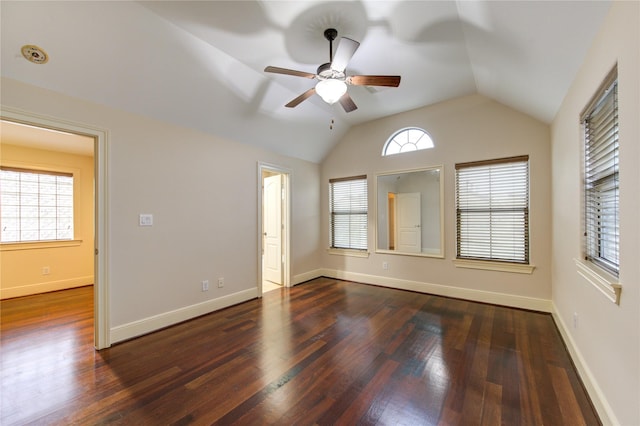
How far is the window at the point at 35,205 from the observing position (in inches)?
165

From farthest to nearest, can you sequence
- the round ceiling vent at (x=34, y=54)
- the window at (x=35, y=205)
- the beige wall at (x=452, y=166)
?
the window at (x=35, y=205) < the beige wall at (x=452, y=166) < the round ceiling vent at (x=34, y=54)

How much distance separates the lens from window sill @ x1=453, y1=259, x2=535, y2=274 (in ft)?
11.3

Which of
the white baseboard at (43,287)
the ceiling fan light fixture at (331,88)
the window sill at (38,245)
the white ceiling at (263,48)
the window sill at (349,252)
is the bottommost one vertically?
the white baseboard at (43,287)

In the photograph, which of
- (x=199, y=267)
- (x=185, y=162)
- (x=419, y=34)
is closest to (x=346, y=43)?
(x=419, y=34)

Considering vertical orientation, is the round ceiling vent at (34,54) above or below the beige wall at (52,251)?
above

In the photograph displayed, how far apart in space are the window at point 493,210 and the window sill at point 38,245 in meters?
6.77

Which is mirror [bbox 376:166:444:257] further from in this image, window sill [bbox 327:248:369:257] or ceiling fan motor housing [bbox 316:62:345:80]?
ceiling fan motor housing [bbox 316:62:345:80]

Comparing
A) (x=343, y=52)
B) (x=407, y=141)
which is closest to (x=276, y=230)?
(x=407, y=141)

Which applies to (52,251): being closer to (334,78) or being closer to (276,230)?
(276,230)

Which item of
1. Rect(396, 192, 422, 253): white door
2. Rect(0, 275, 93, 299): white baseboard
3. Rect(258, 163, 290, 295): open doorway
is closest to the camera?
Rect(0, 275, 93, 299): white baseboard

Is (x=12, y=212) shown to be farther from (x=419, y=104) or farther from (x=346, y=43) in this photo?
(x=419, y=104)

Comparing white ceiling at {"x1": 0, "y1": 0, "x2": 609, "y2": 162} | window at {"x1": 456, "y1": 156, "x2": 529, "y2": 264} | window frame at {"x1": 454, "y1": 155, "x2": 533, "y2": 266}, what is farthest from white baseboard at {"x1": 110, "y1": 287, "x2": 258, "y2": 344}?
window at {"x1": 456, "y1": 156, "x2": 529, "y2": 264}

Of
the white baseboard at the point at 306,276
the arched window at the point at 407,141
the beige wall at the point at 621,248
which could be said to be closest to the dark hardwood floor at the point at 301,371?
the beige wall at the point at 621,248

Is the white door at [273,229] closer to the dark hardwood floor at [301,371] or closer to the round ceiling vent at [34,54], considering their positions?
the dark hardwood floor at [301,371]
